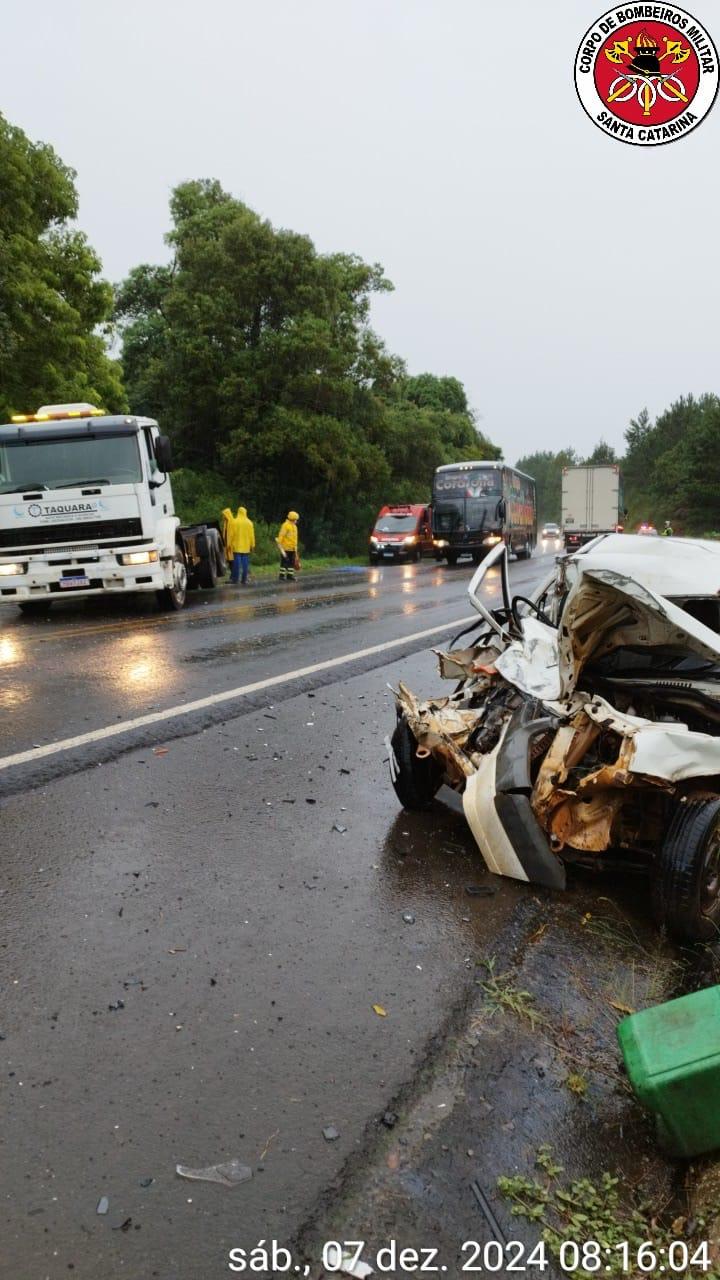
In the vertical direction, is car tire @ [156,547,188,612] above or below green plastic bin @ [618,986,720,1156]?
above

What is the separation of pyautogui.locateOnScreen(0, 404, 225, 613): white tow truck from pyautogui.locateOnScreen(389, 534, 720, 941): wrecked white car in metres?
8.84

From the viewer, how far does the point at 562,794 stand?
11.6 ft

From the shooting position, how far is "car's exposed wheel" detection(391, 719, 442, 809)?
179 inches

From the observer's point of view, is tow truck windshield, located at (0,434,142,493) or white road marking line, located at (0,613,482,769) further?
tow truck windshield, located at (0,434,142,493)

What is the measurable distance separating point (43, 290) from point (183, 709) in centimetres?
1480

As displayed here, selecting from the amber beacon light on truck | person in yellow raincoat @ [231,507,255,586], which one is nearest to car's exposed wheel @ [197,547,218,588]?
person in yellow raincoat @ [231,507,255,586]

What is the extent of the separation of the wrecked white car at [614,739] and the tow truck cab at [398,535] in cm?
2665

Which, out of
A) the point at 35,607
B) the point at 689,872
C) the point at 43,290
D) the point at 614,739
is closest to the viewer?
the point at 689,872

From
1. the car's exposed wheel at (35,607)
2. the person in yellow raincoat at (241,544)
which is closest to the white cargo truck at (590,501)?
the person in yellow raincoat at (241,544)

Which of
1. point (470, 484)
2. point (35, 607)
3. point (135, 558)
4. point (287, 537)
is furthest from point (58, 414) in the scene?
point (470, 484)

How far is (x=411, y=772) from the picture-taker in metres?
4.59

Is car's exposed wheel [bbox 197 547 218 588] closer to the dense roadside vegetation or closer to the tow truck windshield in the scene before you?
the tow truck windshield

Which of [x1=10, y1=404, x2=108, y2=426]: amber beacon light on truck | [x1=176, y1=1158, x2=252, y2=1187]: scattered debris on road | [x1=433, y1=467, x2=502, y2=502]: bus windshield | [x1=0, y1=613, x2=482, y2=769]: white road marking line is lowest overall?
[x1=176, y1=1158, x2=252, y2=1187]: scattered debris on road

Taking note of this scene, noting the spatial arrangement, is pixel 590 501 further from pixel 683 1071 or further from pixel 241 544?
pixel 683 1071
